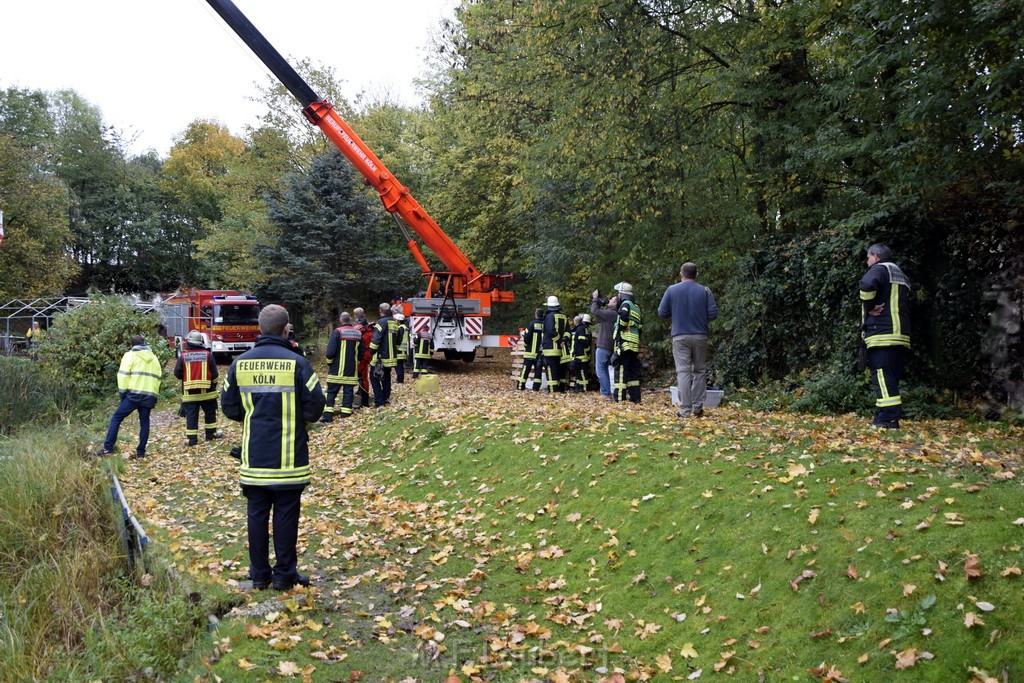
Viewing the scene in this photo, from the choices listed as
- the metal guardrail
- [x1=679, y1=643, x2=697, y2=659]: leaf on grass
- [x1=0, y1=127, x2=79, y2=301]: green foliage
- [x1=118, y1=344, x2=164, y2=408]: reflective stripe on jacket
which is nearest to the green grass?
the metal guardrail

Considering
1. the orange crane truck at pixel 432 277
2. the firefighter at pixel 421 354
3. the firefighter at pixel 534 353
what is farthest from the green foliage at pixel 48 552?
the orange crane truck at pixel 432 277

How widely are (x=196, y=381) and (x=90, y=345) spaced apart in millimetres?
8285

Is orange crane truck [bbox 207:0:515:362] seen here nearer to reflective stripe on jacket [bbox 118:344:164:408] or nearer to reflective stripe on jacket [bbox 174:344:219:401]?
reflective stripe on jacket [bbox 174:344:219:401]

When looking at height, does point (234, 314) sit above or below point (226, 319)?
above

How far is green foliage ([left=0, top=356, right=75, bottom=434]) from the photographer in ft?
56.2

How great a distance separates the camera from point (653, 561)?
6145 millimetres

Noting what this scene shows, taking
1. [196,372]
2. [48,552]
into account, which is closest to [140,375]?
[196,372]

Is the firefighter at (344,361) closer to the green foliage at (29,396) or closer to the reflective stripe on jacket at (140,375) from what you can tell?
the reflective stripe on jacket at (140,375)

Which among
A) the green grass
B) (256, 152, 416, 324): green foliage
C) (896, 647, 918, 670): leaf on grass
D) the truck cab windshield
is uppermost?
(256, 152, 416, 324): green foliage

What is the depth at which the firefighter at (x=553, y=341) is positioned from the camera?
645 inches

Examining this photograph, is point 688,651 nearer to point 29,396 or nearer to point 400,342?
point 400,342

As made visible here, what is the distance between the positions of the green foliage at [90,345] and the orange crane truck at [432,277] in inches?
283

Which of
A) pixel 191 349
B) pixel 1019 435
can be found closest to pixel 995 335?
pixel 1019 435

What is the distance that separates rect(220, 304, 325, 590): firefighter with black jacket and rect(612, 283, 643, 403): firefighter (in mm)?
7252
